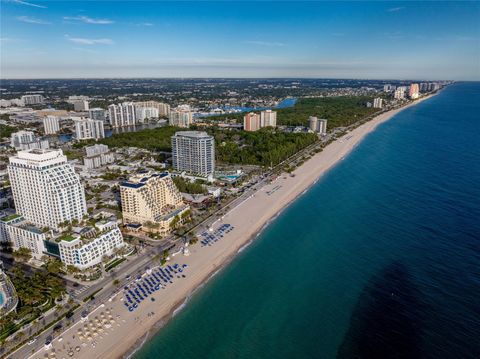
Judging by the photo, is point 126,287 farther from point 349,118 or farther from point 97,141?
point 349,118

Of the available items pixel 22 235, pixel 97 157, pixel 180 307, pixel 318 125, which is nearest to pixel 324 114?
pixel 318 125

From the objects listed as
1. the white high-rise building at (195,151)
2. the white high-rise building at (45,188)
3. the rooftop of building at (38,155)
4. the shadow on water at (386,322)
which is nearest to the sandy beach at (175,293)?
the white high-rise building at (195,151)

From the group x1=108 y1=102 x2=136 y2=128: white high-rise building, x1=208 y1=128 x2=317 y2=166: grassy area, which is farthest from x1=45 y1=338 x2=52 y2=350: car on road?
x1=108 y1=102 x2=136 y2=128: white high-rise building

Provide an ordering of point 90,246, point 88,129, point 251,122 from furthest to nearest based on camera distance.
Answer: point 251,122
point 88,129
point 90,246

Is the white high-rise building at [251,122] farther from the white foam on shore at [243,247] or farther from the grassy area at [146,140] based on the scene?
the white foam on shore at [243,247]

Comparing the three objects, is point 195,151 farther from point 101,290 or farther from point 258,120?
point 258,120

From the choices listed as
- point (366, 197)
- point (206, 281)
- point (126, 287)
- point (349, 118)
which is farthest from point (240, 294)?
point (349, 118)
